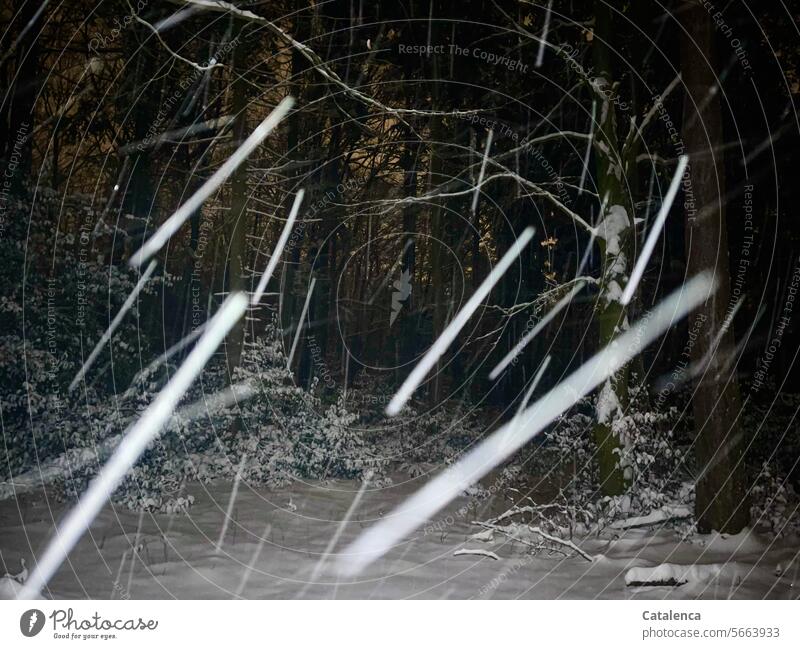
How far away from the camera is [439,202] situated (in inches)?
575

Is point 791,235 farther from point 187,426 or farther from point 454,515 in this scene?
point 187,426

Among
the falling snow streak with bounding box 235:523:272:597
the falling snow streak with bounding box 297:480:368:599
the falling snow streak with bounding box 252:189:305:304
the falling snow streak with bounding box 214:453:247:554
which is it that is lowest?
the falling snow streak with bounding box 297:480:368:599

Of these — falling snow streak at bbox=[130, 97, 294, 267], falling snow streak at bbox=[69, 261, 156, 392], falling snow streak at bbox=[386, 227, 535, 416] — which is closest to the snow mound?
falling snow streak at bbox=[69, 261, 156, 392]

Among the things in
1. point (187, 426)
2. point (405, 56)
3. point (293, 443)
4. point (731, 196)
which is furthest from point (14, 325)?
point (731, 196)

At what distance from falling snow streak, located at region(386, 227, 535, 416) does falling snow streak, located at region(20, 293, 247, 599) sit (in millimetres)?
6798

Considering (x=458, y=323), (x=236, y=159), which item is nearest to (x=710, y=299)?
(x=236, y=159)

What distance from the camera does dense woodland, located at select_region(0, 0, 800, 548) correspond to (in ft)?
24.9

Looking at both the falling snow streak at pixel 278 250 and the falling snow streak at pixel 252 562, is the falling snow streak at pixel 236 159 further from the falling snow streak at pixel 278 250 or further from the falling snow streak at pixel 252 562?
the falling snow streak at pixel 252 562

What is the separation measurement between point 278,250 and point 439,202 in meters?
4.19

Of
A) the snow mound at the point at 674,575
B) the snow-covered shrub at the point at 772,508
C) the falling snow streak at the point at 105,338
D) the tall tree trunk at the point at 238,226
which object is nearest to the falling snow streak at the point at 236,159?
the tall tree trunk at the point at 238,226

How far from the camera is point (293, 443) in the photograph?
36.3ft

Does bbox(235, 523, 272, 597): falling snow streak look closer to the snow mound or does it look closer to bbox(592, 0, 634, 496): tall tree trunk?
the snow mound

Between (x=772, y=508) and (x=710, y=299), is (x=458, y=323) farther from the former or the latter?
(x=772, y=508)

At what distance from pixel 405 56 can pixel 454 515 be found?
9611 millimetres
